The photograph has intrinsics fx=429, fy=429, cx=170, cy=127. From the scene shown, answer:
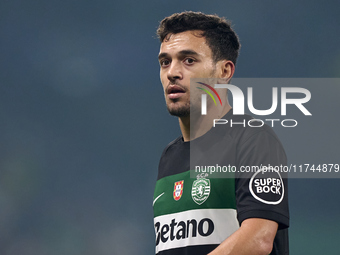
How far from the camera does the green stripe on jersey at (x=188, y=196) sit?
89.4 inches

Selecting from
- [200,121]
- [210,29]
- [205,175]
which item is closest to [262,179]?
[205,175]

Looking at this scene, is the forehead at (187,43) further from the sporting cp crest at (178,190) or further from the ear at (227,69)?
the sporting cp crest at (178,190)

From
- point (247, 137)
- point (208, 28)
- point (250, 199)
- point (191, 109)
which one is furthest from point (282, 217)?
point (208, 28)

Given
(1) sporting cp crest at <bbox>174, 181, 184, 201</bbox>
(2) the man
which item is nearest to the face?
(2) the man

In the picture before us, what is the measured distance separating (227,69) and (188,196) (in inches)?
34.6

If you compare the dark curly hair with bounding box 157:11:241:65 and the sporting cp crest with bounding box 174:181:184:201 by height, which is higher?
the dark curly hair with bounding box 157:11:241:65

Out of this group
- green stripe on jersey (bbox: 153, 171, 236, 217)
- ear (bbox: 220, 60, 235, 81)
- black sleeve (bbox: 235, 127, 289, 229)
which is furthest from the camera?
ear (bbox: 220, 60, 235, 81)

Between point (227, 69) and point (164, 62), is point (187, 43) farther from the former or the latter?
point (227, 69)

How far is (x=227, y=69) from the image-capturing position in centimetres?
277

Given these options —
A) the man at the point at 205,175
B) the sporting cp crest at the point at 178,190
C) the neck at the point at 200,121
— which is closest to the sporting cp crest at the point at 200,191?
the man at the point at 205,175

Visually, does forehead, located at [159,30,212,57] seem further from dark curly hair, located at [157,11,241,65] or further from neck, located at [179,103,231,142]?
neck, located at [179,103,231,142]

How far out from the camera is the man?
2031 millimetres

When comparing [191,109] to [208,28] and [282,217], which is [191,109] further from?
[282,217]

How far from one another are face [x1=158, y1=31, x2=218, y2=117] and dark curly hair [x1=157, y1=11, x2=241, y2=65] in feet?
0.17
